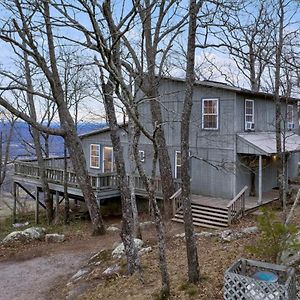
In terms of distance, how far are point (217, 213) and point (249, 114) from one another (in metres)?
5.60

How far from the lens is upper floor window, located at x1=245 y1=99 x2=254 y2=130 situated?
17.4 metres

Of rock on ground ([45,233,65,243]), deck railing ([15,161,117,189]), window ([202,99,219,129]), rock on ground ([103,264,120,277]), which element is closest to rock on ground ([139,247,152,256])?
rock on ground ([103,264,120,277])

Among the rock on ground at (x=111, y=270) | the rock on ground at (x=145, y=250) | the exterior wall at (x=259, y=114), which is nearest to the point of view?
the rock on ground at (x=111, y=270)

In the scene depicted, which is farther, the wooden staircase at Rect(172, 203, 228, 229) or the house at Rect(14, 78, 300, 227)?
the house at Rect(14, 78, 300, 227)

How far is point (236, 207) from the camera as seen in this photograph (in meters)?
14.8

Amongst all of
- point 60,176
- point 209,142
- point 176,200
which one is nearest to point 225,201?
point 176,200

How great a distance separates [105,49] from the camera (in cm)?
629

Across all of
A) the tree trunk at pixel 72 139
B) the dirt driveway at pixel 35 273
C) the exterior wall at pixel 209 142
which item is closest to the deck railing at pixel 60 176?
the tree trunk at pixel 72 139

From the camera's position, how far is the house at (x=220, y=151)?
52.3 feet

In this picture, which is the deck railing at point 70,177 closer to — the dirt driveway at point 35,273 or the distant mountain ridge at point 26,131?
the distant mountain ridge at point 26,131

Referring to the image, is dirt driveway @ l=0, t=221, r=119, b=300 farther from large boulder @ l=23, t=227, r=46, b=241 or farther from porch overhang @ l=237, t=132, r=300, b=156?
porch overhang @ l=237, t=132, r=300, b=156

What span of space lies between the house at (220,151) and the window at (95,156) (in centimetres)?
330

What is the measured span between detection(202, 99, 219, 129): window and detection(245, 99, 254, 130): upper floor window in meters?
1.58

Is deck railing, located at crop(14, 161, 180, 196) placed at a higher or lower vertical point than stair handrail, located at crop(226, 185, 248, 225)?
higher
